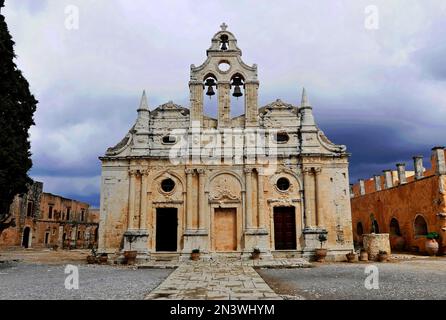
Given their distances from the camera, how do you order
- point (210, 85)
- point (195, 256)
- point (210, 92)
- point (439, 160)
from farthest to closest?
point (439, 160), point (210, 85), point (210, 92), point (195, 256)

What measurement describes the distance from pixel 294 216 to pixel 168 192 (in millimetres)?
6943

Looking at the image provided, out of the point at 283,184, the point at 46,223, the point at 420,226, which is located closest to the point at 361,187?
the point at 420,226

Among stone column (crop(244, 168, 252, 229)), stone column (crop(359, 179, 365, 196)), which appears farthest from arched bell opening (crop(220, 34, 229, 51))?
stone column (crop(359, 179, 365, 196))

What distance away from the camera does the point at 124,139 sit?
21.4 meters

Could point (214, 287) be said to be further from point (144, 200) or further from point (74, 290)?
point (144, 200)

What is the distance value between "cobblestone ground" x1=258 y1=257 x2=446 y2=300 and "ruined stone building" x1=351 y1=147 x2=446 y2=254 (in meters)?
9.41

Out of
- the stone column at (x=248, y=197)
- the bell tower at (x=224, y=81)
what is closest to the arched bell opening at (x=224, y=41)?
the bell tower at (x=224, y=81)

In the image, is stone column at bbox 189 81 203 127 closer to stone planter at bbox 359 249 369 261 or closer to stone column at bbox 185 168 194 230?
stone column at bbox 185 168 194 230

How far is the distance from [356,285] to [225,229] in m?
10.1

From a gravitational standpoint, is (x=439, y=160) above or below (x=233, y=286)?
above

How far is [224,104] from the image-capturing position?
69.8ft

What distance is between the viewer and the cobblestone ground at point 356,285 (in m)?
9.06
